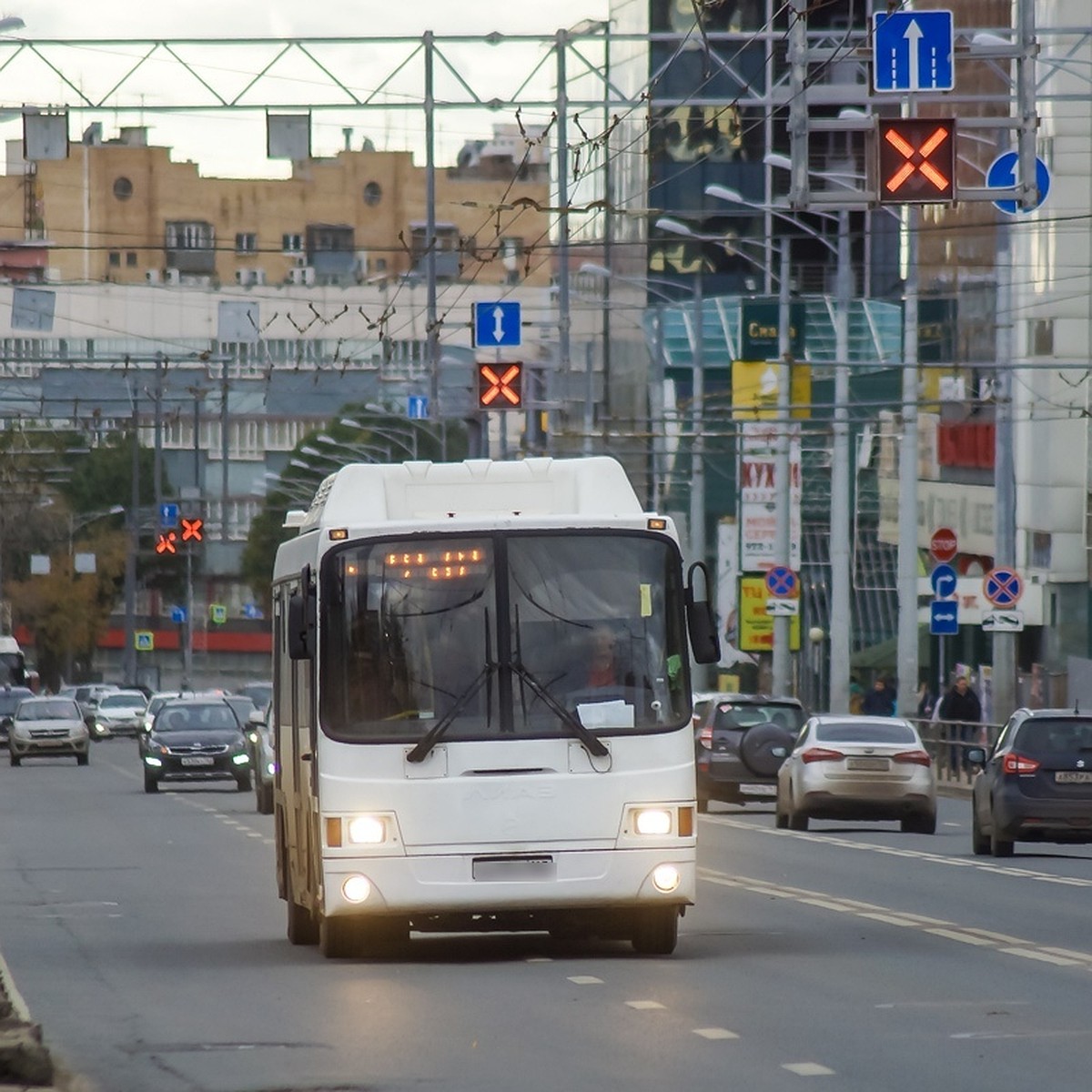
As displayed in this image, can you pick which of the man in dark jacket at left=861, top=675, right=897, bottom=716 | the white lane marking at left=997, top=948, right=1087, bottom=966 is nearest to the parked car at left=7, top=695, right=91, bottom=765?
the man in dark jacket at left=861, top=675, right=897, bottom=716

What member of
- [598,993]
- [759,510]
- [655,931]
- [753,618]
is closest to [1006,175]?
[753,618]

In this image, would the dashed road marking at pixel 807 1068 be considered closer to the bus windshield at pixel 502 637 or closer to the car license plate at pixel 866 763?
the bus windshield at pixel 502 637

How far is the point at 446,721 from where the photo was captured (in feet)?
53.2

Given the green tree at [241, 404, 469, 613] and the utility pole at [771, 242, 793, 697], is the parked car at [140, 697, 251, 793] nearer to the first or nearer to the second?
the utility pole at [771, 242, 793, 697]

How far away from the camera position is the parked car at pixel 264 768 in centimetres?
4103

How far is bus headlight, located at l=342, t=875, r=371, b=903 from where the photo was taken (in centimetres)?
1611

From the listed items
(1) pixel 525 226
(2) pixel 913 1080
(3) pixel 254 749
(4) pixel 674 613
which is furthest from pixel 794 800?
(1) pixel 525 226

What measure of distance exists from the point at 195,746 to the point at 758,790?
38.6 ft

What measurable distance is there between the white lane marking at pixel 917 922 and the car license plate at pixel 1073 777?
17.0 feet

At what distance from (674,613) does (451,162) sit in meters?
138

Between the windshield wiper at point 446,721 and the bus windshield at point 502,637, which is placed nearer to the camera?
the windshield wiper at point 446,721

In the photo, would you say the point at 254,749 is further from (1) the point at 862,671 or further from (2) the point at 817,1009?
(1) the point at 862,671

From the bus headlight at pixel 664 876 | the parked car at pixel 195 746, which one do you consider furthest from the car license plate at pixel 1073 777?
the parked car at pixel 195 746

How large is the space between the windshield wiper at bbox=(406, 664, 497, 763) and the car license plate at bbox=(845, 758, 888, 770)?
18.3m
